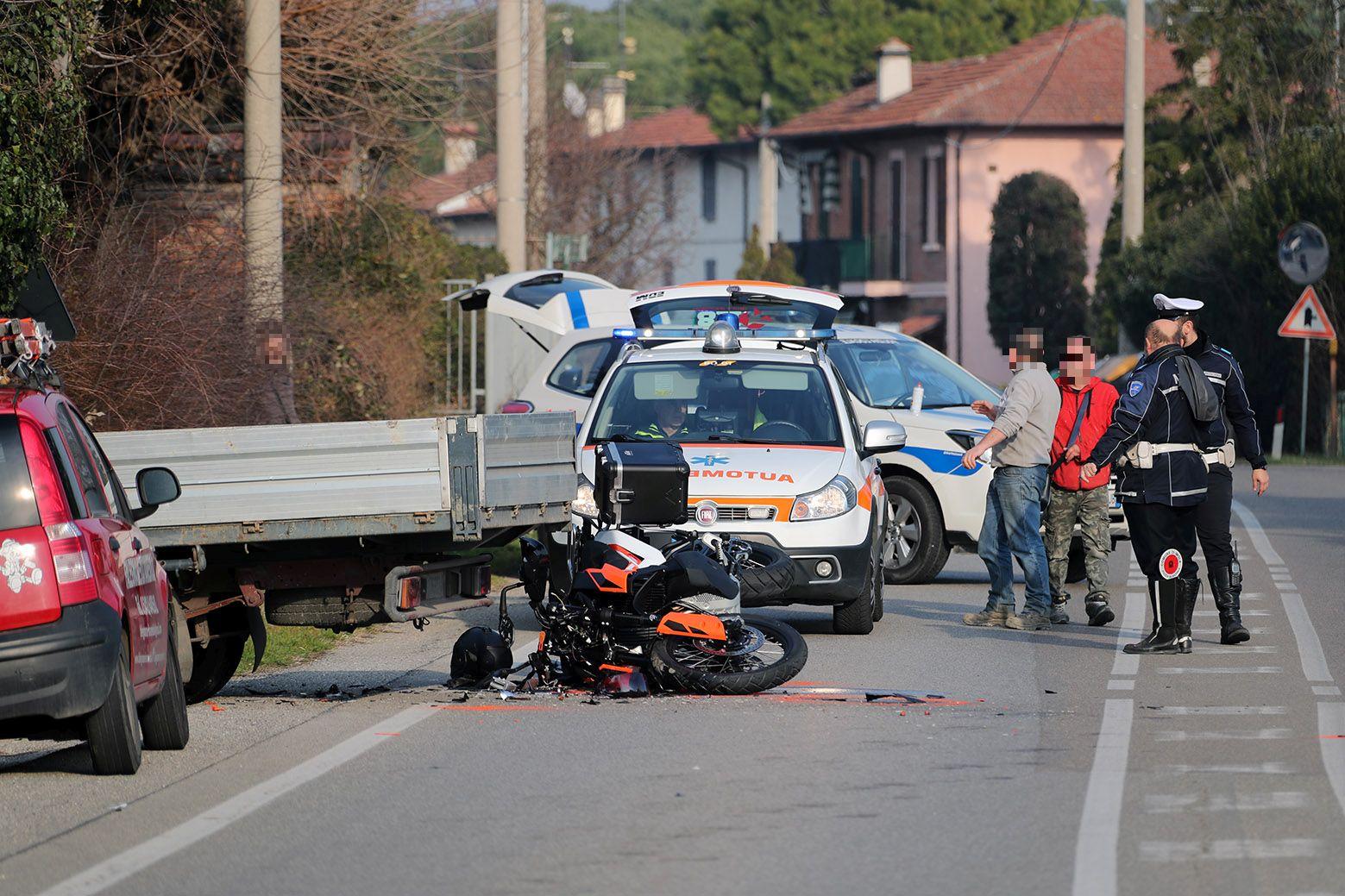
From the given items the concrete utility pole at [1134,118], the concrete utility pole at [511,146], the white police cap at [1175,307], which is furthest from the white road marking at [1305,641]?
the concrete utility pole at [1134,118]

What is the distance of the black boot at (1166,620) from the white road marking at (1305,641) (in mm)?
676

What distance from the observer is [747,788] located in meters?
8.06

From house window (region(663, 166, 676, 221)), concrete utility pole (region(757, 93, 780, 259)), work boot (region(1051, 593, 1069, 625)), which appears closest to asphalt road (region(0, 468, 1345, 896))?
work boot (region(1051, 593, 1069, 625))

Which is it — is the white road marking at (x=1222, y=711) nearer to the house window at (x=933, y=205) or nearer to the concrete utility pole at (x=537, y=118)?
the concrete utility pole at (x=537, y=118)

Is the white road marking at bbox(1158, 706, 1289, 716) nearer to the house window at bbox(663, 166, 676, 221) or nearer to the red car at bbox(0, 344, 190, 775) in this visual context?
the red car at bbox(0, 344, 190, 775)

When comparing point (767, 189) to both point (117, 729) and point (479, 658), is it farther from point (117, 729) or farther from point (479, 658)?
point (117, 729)

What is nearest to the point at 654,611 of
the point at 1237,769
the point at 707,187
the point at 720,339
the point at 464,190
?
the point at 1237,769

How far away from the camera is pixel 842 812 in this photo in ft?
25.1

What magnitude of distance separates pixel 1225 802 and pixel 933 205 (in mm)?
52312

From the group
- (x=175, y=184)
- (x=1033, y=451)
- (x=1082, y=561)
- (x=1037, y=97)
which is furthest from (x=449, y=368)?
(x=1037, y=97)

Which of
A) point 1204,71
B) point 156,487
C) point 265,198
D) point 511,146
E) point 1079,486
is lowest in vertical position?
point 1079,486

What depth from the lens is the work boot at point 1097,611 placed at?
44.0 feet

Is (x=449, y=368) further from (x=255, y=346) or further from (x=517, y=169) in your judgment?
(x=255, y=346)

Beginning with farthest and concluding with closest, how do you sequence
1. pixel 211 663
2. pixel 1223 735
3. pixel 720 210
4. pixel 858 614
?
pixel 720 210 → pixel 858 614 → pixel 211 663 → pixel 1223 735
